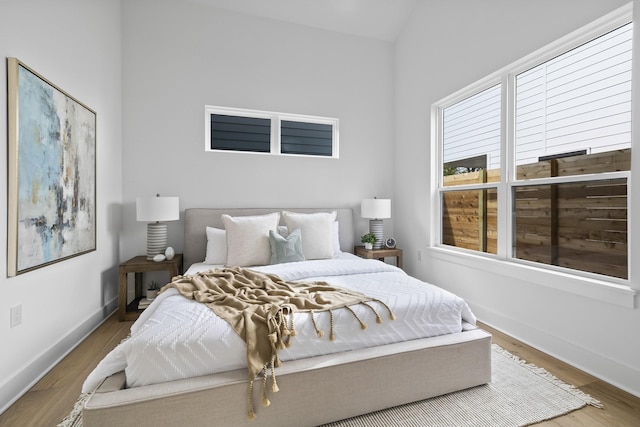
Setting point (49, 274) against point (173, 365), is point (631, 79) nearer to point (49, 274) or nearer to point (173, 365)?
point (173, 365)

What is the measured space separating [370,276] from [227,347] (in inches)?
49.7

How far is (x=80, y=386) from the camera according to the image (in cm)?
190

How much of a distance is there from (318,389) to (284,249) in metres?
1.51

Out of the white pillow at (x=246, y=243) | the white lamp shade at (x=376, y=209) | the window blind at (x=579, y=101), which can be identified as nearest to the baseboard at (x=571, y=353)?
the window blind at (x=579, y=101)

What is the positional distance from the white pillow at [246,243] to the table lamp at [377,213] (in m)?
1.31

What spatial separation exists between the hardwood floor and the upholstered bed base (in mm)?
481

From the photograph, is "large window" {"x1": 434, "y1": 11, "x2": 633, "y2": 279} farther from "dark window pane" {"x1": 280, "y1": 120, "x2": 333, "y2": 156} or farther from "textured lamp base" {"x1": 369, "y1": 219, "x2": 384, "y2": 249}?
"dark window pane" {"x1": 280, "y1": 120, "x2": 333, "y2": 156}

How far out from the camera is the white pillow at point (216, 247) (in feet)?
10.0

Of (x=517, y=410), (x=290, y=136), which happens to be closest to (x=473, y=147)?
(x=290, y=136)

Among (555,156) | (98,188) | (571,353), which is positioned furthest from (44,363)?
(555,156)

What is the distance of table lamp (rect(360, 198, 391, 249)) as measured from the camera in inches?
146

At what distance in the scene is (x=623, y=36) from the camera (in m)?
1.94

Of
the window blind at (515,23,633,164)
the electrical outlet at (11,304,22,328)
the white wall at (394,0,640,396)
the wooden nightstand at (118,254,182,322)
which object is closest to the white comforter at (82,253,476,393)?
the electrical outlet at (11,304,22,328)

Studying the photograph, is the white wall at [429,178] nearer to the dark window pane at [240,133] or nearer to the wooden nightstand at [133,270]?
the dark window pane at [240,133]
